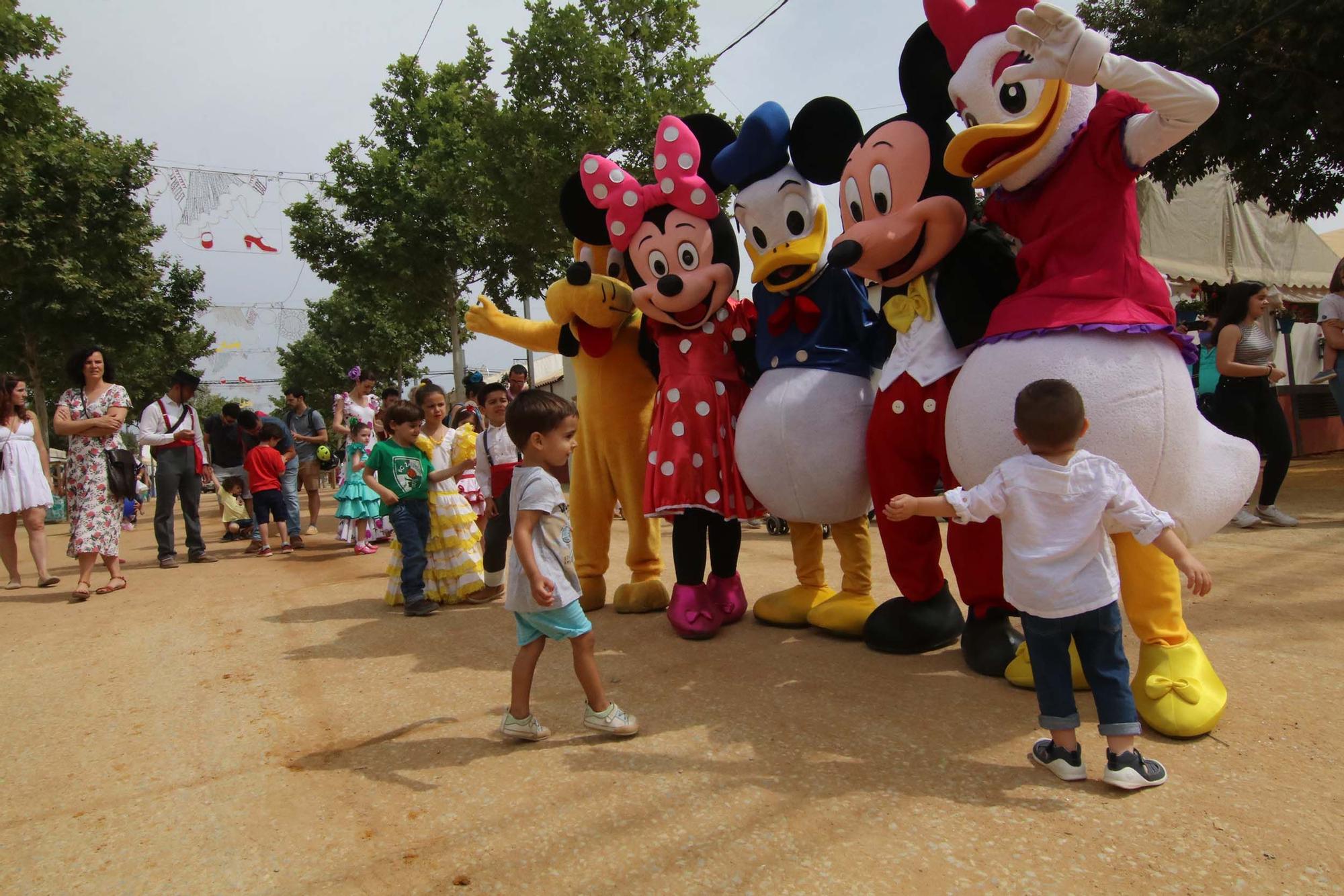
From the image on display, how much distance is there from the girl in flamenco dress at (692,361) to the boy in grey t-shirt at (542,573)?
1.00 metres

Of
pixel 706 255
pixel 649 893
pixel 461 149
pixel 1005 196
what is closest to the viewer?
pixel 649 893

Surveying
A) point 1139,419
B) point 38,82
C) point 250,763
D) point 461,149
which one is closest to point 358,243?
point 461,149

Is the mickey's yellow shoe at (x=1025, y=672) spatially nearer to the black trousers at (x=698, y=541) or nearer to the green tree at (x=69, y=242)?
the black trousers at (x=698, y=541)

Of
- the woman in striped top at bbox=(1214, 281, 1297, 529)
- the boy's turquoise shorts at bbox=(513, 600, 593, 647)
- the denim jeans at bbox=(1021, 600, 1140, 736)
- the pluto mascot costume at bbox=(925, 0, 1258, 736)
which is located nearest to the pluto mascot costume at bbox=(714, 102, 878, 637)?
the pluto mascot costume at bbox=(925, 0, 1258, 736)

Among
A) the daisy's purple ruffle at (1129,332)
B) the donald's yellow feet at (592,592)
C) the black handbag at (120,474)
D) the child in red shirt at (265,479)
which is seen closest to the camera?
the daisy's purple ruffle at (1129,332)

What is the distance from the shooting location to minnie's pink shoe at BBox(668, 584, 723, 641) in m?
3.96

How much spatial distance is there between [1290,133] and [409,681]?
30.3ft

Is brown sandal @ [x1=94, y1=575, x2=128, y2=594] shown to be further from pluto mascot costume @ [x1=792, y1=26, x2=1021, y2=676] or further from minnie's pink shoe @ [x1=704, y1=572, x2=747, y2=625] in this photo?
pluto mascot costume @ [x1=792, y1=26, x2=1021, y2=676]

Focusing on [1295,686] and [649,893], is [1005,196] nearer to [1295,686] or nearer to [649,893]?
[1295,686]

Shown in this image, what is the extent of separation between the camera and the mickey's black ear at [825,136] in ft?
12.4

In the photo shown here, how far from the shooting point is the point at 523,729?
2.90 metres

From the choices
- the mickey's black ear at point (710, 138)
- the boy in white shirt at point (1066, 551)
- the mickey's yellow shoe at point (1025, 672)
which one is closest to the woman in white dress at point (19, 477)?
the mickey's black ear at point (710, 138)

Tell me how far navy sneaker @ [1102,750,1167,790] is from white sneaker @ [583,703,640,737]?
4.69 feet

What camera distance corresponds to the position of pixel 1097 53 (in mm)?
2475
